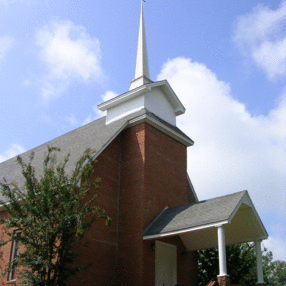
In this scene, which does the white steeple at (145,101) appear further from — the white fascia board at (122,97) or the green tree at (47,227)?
the green tree at (47,227)

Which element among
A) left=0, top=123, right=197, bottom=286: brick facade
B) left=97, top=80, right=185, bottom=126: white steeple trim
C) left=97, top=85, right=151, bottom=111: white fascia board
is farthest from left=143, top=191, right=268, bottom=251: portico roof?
left=97, top=85, right=151, bottom=111: white fascia board

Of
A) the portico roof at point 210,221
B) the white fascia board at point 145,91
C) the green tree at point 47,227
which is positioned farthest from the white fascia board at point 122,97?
the green tree at point 47,227

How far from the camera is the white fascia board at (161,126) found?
18083 mm

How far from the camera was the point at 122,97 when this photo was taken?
1972cm

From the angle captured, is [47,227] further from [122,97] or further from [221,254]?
[122,97]

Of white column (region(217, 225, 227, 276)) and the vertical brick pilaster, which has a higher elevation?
white column (region(217, 225, 227, 276))

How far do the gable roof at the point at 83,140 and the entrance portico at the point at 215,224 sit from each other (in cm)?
407

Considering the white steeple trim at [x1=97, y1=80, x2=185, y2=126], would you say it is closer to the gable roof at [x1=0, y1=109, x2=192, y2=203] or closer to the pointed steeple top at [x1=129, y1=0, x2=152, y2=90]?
the gable roof at [x1=0, y1=109, x2=192, y2=203]

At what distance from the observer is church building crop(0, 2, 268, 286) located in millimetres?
15453

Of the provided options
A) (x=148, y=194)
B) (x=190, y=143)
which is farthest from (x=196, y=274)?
(x=190, y=143)

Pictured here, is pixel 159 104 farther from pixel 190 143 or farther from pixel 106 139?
pixel 106 139

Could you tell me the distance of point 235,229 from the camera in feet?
54.9

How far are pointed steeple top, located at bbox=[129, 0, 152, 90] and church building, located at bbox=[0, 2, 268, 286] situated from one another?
21 centimetres

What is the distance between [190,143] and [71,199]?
361 inches
